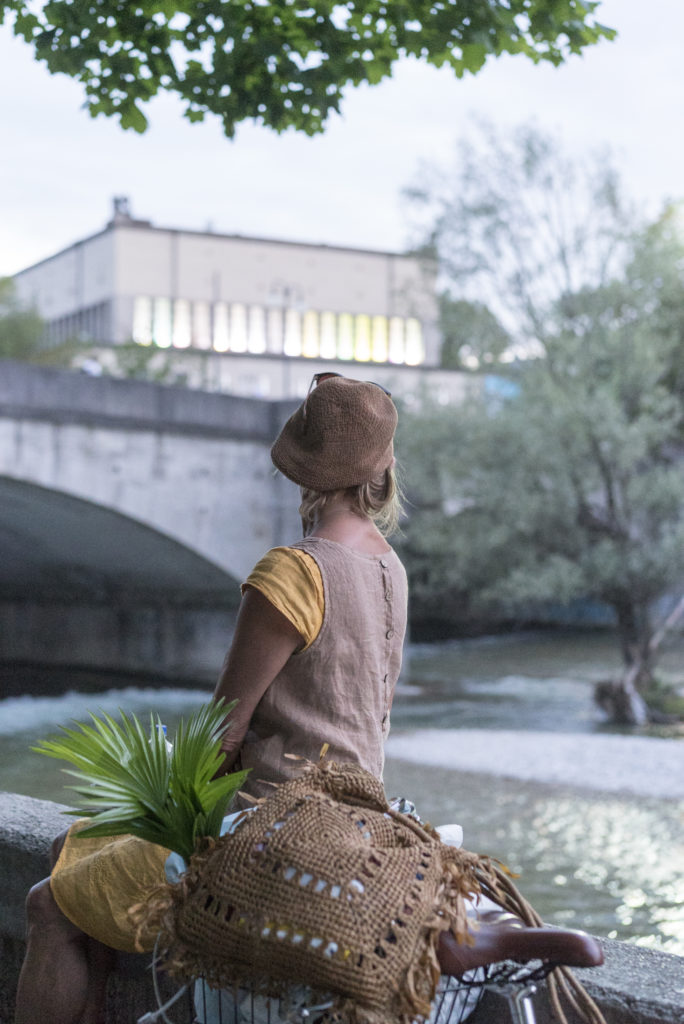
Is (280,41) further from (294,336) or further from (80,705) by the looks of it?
(294,336)

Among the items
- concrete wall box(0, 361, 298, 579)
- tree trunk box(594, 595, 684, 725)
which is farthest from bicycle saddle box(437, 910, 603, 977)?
concrete wall box(0, 361, 298, 579)

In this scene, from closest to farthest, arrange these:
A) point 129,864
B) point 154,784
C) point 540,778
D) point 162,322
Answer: point 154,784 → point 129,864 → point 540,778 → point 162,322

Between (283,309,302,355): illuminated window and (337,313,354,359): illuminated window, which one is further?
(283,309,302,355): illuminated window

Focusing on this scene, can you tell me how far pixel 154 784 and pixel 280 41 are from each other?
3.38 meters

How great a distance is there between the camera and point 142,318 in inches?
1763

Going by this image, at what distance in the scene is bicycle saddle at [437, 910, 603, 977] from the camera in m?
1.48

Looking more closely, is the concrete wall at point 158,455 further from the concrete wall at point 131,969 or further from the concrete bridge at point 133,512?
the concrete wall at point 131,969

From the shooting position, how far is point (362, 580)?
212 centimetres

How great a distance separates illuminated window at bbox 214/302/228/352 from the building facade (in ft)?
0.12

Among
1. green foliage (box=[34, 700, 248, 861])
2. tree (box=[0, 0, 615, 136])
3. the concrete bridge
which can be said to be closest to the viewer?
green foliage (box=[34, 700, 248, 861])

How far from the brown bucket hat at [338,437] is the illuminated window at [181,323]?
4419cm

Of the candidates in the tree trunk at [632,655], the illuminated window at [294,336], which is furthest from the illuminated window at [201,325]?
the tree trunk at [632,655]

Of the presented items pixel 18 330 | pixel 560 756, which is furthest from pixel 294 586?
pixel 18 330

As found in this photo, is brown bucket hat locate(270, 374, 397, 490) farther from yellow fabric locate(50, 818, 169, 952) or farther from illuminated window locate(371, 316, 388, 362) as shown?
illuminated window locate(371, 316, 388, 362)
